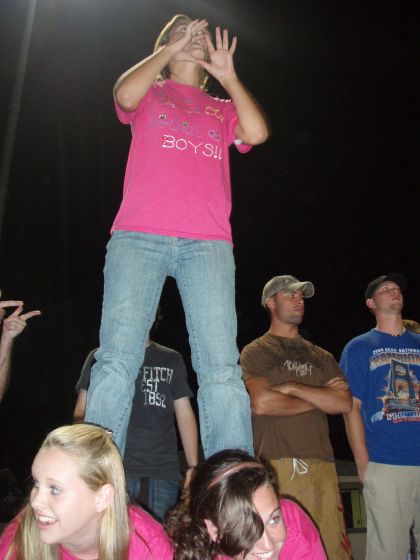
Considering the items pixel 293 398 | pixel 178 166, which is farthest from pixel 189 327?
pixel 293 398

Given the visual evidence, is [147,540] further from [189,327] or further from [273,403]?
[273,403]

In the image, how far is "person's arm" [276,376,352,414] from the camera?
3.70 meters

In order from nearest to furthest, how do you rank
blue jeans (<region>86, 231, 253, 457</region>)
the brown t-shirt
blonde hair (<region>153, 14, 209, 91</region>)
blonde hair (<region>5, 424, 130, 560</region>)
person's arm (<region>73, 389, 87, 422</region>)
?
blonde hair (<region>5, 424, 130, 560</region>) → blue jeans (<region>86, 231, 253, 457</region>) → blonde hair (<region>153, 14, 209, 91</region>) → person's arm (<region>73, 389, 87, 422</region>) → the brown t-shirt

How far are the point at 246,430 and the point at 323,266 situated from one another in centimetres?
1477

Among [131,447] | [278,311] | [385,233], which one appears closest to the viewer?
[131,447]

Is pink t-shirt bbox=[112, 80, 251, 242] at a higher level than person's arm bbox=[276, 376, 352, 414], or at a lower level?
higher

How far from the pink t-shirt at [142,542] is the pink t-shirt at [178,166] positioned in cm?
Answer: 119

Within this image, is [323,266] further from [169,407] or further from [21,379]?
[169,407]

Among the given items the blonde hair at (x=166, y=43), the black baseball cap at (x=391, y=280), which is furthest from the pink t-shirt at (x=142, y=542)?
the black baseball cap at (x=391, y=280)

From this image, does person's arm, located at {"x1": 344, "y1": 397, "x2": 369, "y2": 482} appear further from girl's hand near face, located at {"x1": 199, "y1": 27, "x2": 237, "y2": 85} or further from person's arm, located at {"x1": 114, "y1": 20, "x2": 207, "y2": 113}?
person's arm, located at {"x1": 114, "y1": 20, "x2": 207, "y2": 113}

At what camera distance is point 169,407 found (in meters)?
3.54

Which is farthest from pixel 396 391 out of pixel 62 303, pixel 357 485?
pixel 62 303

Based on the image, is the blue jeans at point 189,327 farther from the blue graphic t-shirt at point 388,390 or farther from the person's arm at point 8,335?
the blue graphic t-shirt at point 388,390

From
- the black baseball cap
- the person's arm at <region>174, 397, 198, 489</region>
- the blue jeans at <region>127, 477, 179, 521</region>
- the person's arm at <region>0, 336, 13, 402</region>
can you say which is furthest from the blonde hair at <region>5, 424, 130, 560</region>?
the black baseball cap
